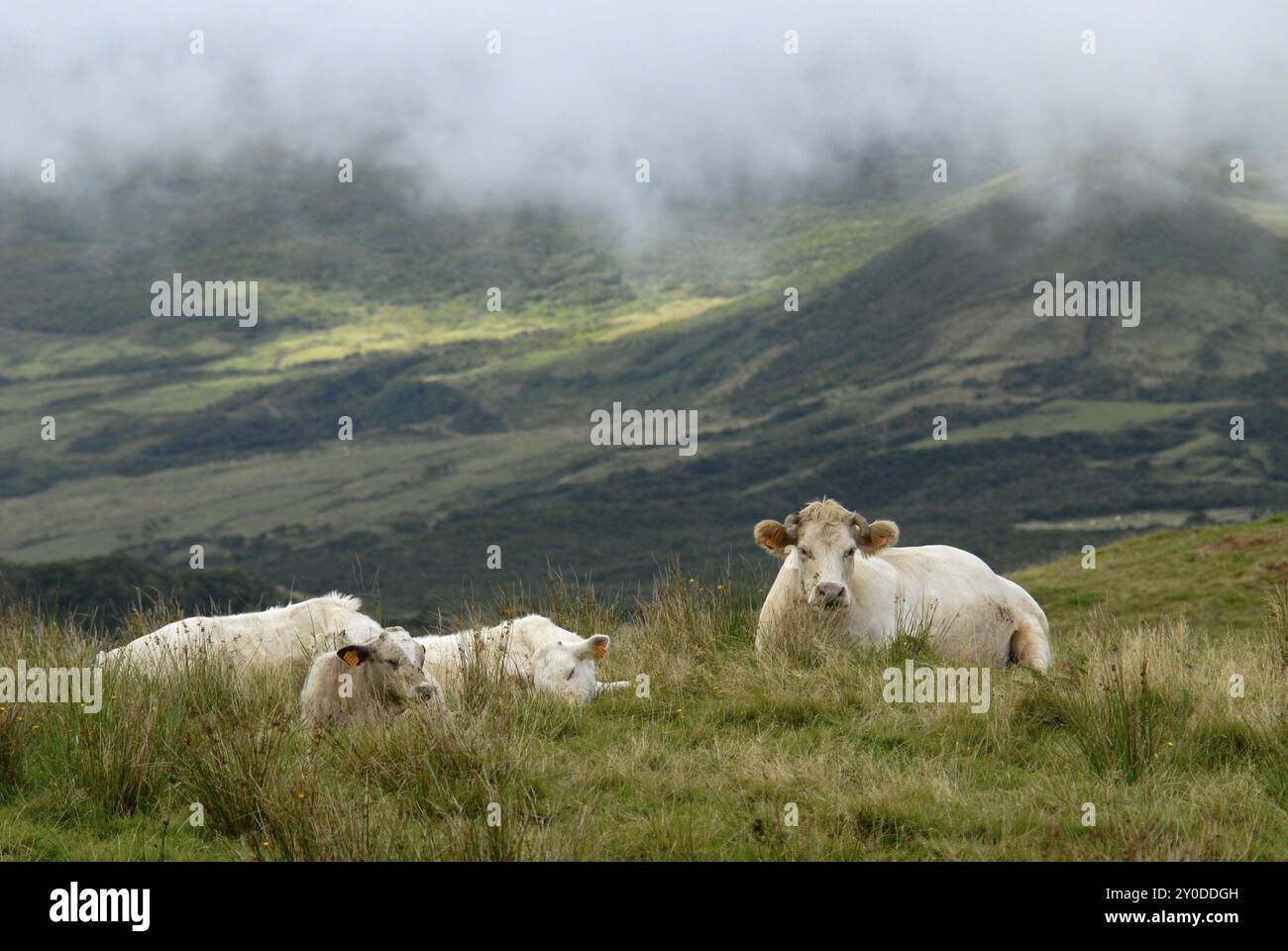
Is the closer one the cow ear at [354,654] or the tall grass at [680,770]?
the tall grass at [680,770]

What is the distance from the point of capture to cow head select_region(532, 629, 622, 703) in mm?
10062

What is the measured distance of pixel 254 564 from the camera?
575 ft

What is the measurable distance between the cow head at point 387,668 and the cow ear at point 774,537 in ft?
12.0

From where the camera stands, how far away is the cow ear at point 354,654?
9000 millimetres

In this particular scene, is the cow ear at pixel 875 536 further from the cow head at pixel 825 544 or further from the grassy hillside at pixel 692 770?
the grassy hillside at pixel 692 770

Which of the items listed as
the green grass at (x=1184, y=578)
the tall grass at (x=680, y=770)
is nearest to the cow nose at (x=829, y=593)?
the tall grass at (x=680, y=770)

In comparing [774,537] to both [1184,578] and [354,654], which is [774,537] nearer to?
[354,654]

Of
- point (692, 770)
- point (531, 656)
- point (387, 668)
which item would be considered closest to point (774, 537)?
point (531, 656)

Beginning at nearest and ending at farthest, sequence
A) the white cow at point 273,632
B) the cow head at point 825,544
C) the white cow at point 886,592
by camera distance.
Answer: the white cow at point 273,632
the cow head at point 825,544
the white cow at point 886,592

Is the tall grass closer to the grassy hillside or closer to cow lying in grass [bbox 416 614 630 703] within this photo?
the grassy hillside

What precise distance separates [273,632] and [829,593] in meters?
4.45
